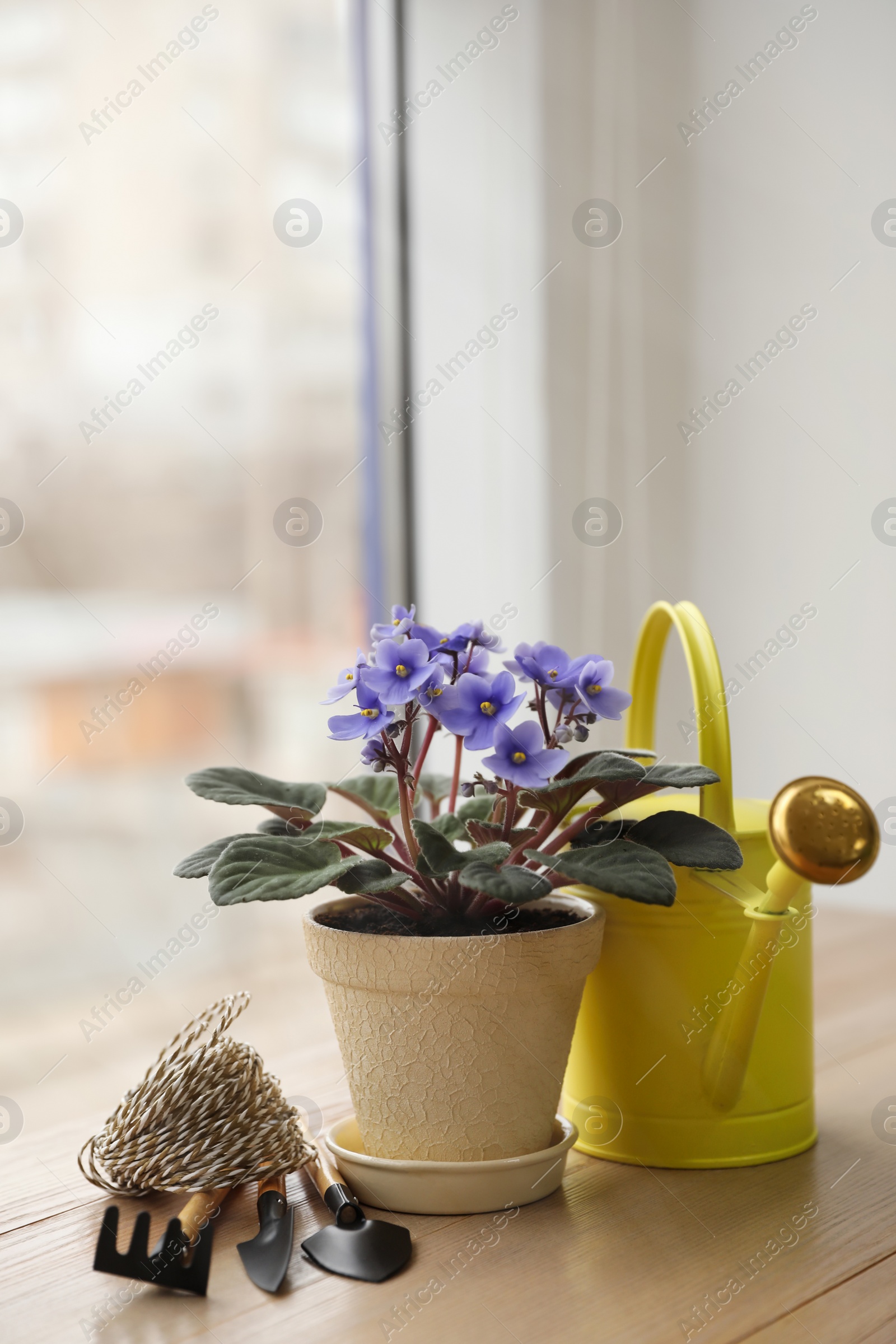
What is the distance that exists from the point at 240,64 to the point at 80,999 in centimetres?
152

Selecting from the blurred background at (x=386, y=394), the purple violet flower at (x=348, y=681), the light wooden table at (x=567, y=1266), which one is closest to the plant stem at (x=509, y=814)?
the purple violet flower at (x=348, y=681)

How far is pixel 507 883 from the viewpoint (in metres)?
0.58

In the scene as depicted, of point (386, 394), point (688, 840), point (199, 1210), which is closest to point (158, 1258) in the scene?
point (199, 1210)

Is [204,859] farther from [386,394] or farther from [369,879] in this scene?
[386,394]

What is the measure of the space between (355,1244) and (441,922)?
18 cm

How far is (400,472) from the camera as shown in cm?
194

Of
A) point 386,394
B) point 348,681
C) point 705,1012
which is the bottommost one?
point 705,1012

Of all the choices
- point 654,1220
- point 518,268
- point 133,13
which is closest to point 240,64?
point 133,13

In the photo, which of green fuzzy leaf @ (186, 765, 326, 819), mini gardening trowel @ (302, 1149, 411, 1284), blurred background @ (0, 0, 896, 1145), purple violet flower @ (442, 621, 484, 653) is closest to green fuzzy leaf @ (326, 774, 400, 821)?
green fuzzy leaf @ (186, 765, 326, 819)

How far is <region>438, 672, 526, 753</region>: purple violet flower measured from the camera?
0.64m

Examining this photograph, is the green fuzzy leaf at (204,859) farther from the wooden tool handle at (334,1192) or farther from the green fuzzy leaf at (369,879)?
the wooden tool handle at (334,1192)

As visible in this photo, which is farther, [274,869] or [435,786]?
[435,786]

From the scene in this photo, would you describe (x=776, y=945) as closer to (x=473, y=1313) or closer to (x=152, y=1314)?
(x=473, y=1313)

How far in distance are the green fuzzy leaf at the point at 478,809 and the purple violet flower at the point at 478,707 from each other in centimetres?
11
